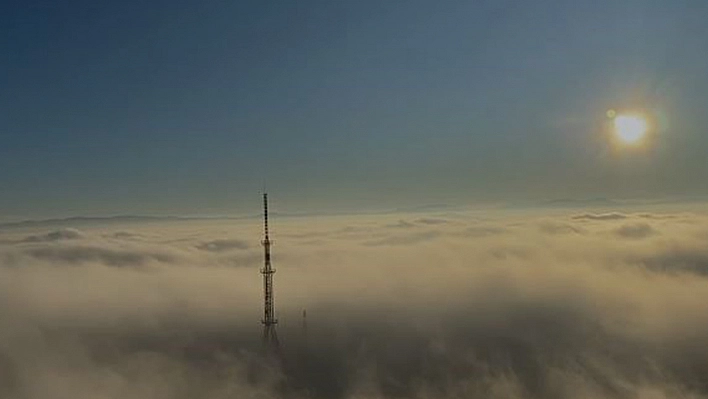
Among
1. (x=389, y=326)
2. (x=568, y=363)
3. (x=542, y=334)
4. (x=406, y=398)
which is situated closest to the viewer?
(x=406, y=398)

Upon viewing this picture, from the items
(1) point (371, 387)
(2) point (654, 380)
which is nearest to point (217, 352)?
(1) point (371, 387)

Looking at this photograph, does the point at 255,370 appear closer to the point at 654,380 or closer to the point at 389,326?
the point at 389,326

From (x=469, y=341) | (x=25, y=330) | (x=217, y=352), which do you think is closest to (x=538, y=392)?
(x=469, y=341)

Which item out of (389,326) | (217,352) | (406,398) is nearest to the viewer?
(406,398)

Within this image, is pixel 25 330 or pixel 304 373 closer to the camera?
pixel 304 373

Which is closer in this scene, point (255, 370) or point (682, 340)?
point (255, 370)

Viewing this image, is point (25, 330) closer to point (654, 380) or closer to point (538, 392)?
point (538, 392)

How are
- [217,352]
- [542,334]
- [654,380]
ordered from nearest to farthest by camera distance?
[654,380] < [217,352] < [542,334]

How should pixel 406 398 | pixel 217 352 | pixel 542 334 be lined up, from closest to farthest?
pixel 406 398 → pixel 217 352 → pixel 542 334
